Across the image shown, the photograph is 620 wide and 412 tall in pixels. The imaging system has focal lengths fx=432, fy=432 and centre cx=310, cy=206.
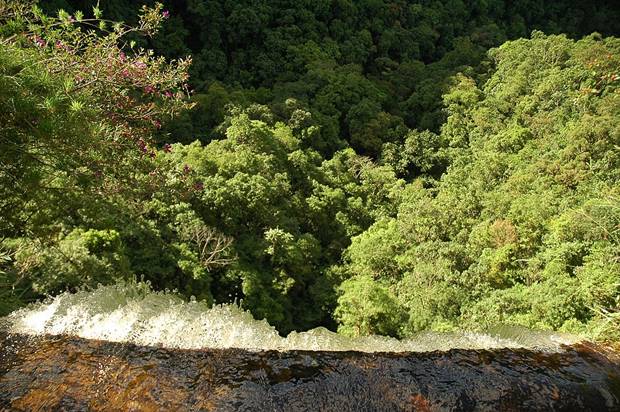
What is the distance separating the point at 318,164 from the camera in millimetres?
24250

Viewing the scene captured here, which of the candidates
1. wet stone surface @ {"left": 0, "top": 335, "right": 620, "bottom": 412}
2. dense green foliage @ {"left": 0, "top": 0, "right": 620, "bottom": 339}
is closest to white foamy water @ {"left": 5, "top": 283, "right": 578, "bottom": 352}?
wet stone surface @ {"left": 0, "top": 335, "right": 620, "bottom": 412}

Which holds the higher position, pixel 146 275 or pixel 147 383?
pixel 147 383

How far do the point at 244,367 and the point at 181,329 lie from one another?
82 cm

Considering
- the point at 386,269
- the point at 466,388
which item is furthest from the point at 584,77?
the point at 466,388

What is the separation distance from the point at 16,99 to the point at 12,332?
215 cm

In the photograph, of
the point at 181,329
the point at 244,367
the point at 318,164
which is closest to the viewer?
the point at 244,367

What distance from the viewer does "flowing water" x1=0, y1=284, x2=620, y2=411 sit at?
335cm

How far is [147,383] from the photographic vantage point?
343 cm

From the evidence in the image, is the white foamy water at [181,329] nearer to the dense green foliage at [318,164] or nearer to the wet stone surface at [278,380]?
the wet stone surface at [278,380]

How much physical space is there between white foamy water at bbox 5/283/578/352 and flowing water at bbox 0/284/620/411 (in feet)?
0.04

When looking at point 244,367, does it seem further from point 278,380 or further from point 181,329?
point 181,329

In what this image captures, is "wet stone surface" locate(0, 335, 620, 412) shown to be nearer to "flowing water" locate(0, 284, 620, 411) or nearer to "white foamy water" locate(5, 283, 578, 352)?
"flowing water" locate(0, 284, 620, 411)

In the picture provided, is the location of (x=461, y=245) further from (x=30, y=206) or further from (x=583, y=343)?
(x=30, y=206)

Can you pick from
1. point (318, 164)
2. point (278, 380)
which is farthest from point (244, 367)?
point (318, 164)
